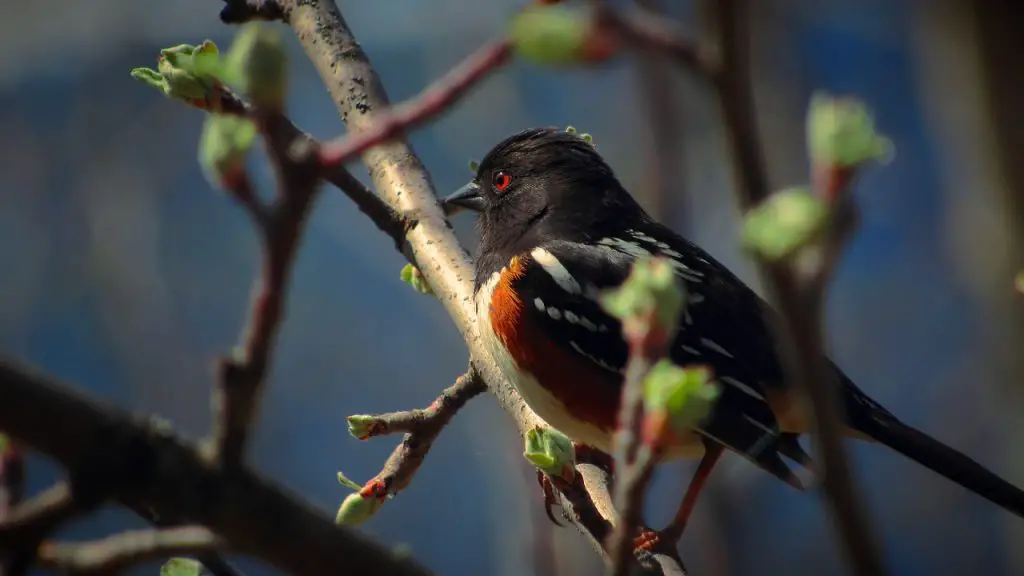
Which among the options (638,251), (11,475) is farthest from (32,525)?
(638,251)

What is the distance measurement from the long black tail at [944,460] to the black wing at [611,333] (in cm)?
35

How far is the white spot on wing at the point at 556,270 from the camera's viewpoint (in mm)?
3314

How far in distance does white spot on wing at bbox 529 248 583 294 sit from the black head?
0.16 metres

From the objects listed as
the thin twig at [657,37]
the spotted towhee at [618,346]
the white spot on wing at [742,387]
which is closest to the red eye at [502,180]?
the spotted towhee at [618,346]

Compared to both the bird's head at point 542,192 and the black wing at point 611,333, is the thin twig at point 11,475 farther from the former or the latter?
the bird's head at point 542,192

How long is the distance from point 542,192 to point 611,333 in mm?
759

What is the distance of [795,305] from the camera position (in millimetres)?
839

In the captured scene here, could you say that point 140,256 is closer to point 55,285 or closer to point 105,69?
point 55,285

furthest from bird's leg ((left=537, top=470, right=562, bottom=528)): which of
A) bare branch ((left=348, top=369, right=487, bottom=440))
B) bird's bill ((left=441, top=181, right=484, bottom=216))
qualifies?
bird's bill ((left=441, top=181, right=484, bottom=216))

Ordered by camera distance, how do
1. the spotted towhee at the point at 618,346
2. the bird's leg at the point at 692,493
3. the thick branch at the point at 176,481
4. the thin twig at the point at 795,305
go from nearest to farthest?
the thin twig at the point at 795,305
the thick branch at the point at 176,481
the bird's leg at the point at 692,493
the spotted towhee at the point at 618,346

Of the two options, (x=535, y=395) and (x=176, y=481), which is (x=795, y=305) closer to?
(x=176, y=481)

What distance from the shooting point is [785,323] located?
88 centimetres

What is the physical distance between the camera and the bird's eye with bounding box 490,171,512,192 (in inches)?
154

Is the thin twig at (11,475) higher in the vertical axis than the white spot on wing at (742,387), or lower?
lower
